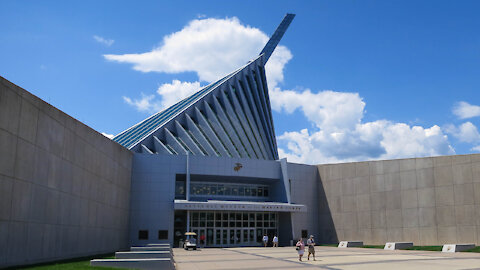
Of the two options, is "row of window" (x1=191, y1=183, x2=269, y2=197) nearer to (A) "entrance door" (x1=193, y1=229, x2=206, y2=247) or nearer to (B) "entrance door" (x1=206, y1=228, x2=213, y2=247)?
(A) "entrance door" (x1=193, y1=229, x2=206, y2=247)

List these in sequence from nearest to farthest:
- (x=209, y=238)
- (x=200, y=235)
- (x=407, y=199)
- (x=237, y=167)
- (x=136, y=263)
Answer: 1. (x=136, y=263)
2. (x=407, y=199)
3. (x=200, y=235)
4. (x=209, y=238)
5. (x=237, y=167)

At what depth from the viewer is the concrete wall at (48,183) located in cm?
1717

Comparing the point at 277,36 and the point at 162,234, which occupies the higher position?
the point at 277,36

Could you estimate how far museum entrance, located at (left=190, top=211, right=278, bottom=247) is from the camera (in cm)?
4112

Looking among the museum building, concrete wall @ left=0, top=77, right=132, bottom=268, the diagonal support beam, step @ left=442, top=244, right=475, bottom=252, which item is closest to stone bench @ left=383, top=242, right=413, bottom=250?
step @ left=442, top=244, right=475, bottom=252

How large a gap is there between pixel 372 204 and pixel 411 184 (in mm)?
4053

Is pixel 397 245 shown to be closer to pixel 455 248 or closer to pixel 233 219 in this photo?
pixel 455 248

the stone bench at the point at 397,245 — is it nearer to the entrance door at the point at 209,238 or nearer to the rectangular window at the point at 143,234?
the entrance door at the point at 209,238

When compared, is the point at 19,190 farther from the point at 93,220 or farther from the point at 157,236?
the point at 157,236

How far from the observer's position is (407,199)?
124ft

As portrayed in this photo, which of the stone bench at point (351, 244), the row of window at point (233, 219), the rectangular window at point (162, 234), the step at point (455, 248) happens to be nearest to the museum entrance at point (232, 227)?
the row of window at point (233, 219)

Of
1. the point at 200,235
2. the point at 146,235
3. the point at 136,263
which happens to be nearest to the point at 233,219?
the point at 200,235

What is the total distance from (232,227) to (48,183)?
2373cm

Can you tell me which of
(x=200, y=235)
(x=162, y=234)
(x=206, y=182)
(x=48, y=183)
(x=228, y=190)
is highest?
(x=206, y=182)
